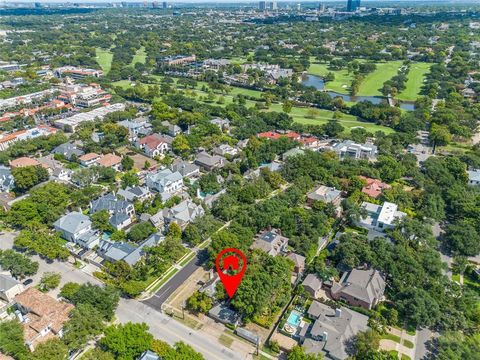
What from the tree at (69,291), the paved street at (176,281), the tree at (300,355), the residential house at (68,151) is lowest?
the paved street at (176,281)

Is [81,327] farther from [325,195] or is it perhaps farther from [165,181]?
[325,195]

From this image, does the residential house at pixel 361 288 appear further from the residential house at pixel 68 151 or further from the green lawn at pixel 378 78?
the green lawn at pixel 378 78

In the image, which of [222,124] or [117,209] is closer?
[117,209]

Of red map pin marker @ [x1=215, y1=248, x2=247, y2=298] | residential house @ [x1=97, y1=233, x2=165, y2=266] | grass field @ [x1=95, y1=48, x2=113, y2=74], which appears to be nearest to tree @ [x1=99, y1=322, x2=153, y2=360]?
red map pin marker @ [x1=215, y1=248, x2=247, y2=298]

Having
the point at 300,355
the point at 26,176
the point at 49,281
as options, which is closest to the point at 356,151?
the point at 300,355

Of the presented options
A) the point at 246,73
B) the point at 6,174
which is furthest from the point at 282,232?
the point at 246,73

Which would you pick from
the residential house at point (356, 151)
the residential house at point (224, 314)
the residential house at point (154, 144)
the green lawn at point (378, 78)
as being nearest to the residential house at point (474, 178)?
the residential house at point (356, 151)

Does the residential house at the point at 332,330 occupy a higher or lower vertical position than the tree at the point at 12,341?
lower
